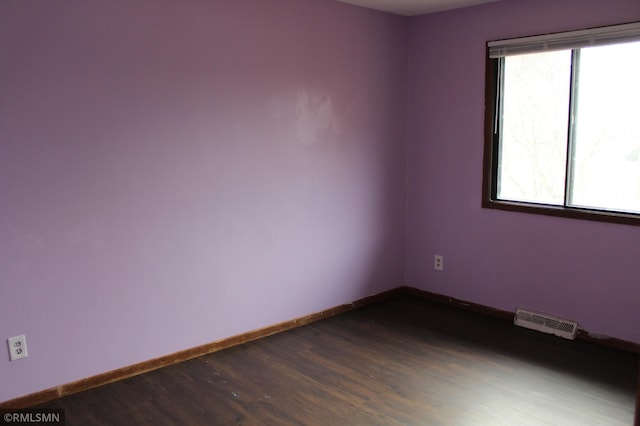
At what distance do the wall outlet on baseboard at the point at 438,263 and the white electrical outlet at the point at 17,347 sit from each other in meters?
3.03

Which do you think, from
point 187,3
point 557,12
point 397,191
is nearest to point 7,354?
point 187,3

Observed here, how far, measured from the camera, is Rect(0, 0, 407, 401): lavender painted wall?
2625 mm

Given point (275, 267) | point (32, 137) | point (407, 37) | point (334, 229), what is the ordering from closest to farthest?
point (32, 137)
point (275, 267)
point (334, 229)
point (407, 37)

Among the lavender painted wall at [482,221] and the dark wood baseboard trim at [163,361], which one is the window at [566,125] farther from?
the dark wood baseboard trim at [163,361]

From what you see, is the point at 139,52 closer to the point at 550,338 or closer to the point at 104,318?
the point at 104,318

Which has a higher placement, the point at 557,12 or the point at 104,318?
the point at 557,12

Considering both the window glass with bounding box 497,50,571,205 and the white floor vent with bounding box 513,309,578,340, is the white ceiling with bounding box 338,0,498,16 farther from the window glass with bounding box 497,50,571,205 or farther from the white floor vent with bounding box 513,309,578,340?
the white floor vent with bounding box 513,309,578,340

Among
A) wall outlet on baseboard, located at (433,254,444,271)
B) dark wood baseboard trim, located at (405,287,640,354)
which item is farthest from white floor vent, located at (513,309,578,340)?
wall outlet on baseboard, located at (433,254,444,271)

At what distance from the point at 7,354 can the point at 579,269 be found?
3.46 m

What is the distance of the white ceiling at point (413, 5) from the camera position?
3770 mm

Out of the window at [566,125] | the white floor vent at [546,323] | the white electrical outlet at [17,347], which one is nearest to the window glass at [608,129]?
the window at [566,125]

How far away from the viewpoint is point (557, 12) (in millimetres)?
Answer: 3457

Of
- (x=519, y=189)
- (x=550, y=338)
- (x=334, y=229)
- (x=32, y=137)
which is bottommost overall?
(x=550, y=338)

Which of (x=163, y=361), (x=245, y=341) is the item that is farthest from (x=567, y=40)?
(x=163, y=361)
